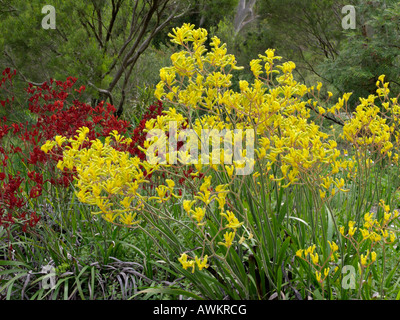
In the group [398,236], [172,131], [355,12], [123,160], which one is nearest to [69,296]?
[123,160]

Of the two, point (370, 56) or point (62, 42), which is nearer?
point (370, 56)

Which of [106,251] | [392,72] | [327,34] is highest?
[327,34]

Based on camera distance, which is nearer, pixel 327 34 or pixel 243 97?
pixel 243 97

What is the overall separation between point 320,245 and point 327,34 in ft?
27.2

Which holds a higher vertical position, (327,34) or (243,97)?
(327,34)

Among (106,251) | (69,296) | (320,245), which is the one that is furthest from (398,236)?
(69,296)

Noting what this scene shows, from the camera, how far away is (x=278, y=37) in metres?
10.1

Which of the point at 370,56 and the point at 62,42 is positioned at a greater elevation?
the point at 62,42

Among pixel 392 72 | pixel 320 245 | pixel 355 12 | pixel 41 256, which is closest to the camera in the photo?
pixel 320 245

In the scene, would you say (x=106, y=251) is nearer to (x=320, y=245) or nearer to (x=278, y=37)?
(x=320, y=245)

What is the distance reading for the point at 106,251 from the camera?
2594 millimetres

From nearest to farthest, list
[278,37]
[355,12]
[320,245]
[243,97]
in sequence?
1. [243,97]
2. [320,245]
3. [355,12]
4. [278,37]
